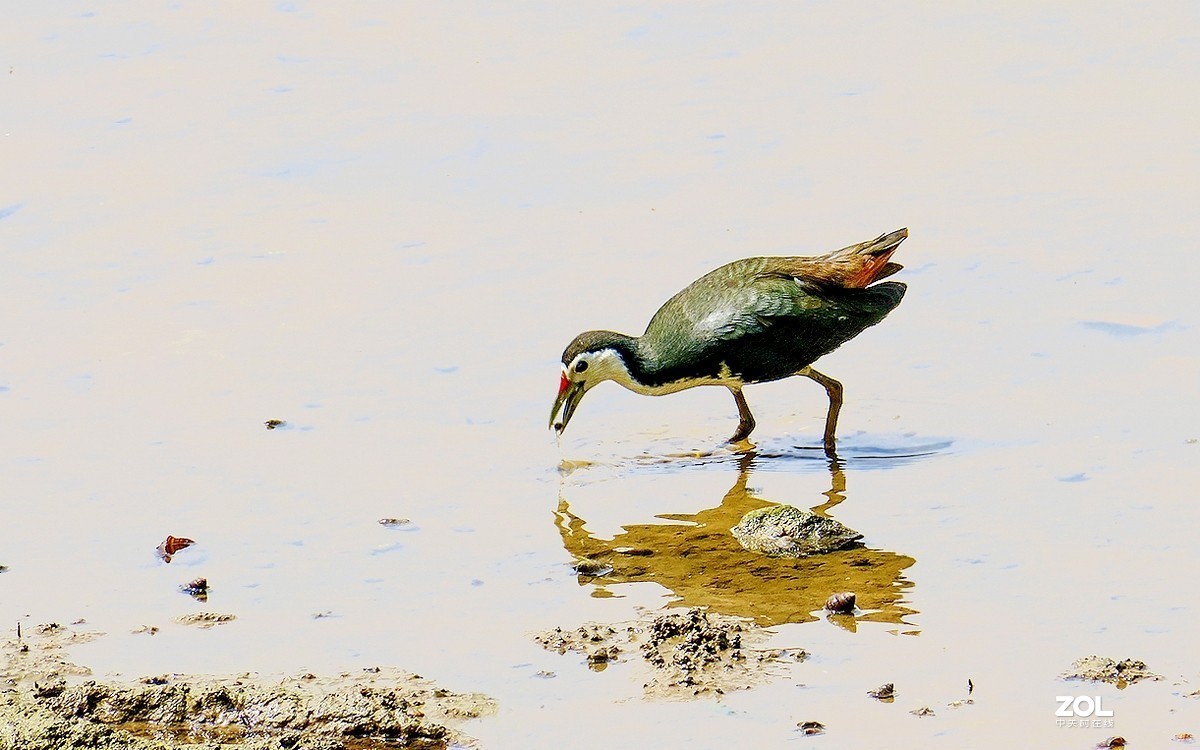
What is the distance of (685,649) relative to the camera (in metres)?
6.58

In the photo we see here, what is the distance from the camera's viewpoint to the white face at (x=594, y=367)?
948 centimetres

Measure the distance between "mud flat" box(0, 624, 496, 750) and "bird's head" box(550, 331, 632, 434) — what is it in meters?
3.06

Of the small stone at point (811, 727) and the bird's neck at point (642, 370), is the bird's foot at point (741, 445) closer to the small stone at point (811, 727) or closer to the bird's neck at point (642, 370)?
the bird's neck at point (642, 370)

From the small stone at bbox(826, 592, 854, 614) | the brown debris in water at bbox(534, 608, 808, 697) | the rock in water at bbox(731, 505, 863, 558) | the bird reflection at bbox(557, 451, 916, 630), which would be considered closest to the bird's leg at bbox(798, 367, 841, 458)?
the bird reflection at bbox(557, 451, 916, 630)

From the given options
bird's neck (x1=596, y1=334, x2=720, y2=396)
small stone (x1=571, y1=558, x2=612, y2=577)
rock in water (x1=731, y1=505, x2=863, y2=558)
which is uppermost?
bird's neck (x1=596, y1=334, x2=720, y2=396)

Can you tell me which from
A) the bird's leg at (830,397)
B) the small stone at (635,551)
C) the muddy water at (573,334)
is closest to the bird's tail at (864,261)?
the bird's leg at (830,397)

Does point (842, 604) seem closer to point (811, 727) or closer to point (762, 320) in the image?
point (811, 727)

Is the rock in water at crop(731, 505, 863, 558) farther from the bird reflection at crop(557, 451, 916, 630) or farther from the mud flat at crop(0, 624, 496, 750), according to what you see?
the mud flat at crop(0, 624, 496, 750)

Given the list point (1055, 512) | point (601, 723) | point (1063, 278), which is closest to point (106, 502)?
point (601, 723)

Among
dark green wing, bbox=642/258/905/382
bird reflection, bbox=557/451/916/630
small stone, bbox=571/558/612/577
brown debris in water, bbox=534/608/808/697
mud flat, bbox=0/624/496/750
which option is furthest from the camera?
dark green wing, bbox=642/258/905/382

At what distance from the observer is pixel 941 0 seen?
628 inches

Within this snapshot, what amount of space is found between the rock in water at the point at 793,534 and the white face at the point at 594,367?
1854 millimetres

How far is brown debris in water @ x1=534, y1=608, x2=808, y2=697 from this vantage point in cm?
635

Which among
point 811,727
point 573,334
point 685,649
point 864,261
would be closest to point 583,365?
point 573,334
